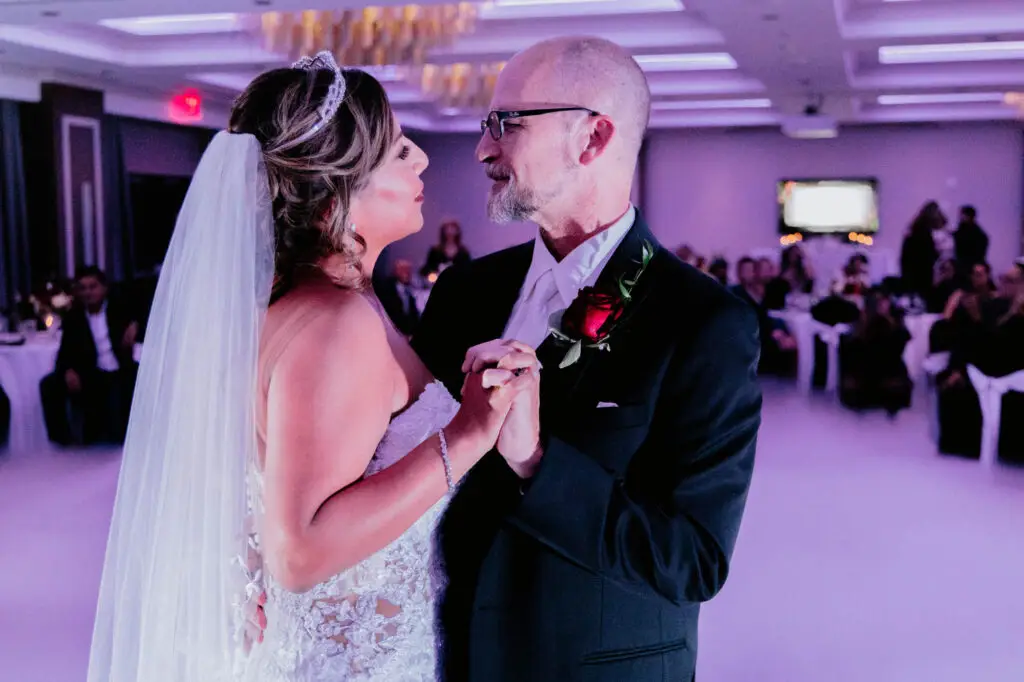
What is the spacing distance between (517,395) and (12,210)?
10.8 meters

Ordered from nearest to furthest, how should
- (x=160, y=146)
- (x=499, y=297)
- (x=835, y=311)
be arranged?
(x=499, y=297) < (x=835, y=311) < (x=160, y=146)

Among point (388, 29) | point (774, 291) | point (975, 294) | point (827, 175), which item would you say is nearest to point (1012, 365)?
point (975, 294)

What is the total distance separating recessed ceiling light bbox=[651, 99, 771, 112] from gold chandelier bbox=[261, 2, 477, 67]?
24.5ft

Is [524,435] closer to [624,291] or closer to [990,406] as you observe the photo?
[624,291]

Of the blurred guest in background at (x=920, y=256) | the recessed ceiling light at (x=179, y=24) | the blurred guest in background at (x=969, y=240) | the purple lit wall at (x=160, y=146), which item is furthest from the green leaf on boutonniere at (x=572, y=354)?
the blurred guest in background at (x=969, y=240)

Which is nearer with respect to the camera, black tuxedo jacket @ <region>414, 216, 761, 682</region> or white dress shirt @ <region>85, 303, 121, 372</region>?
black tuxedo jacket @ <region>414, 216, 761, 682</region>

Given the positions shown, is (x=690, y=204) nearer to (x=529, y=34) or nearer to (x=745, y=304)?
(x=529, y=34)

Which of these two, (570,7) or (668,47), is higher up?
(570,7)

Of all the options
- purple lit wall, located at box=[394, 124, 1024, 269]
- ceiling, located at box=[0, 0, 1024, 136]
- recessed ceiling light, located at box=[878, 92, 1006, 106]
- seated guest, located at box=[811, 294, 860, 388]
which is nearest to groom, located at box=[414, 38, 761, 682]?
ceiling, located at box=[0, 0, 1024, 136]

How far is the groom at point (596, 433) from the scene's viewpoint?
1600 mm

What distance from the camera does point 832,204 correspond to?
1742 centimetres

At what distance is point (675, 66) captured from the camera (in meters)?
11.7

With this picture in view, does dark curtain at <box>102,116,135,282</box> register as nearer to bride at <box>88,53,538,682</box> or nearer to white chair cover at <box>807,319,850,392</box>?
white chair cover at <box>807,319,850,392</box>

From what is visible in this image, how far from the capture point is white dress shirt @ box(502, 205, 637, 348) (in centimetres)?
185
